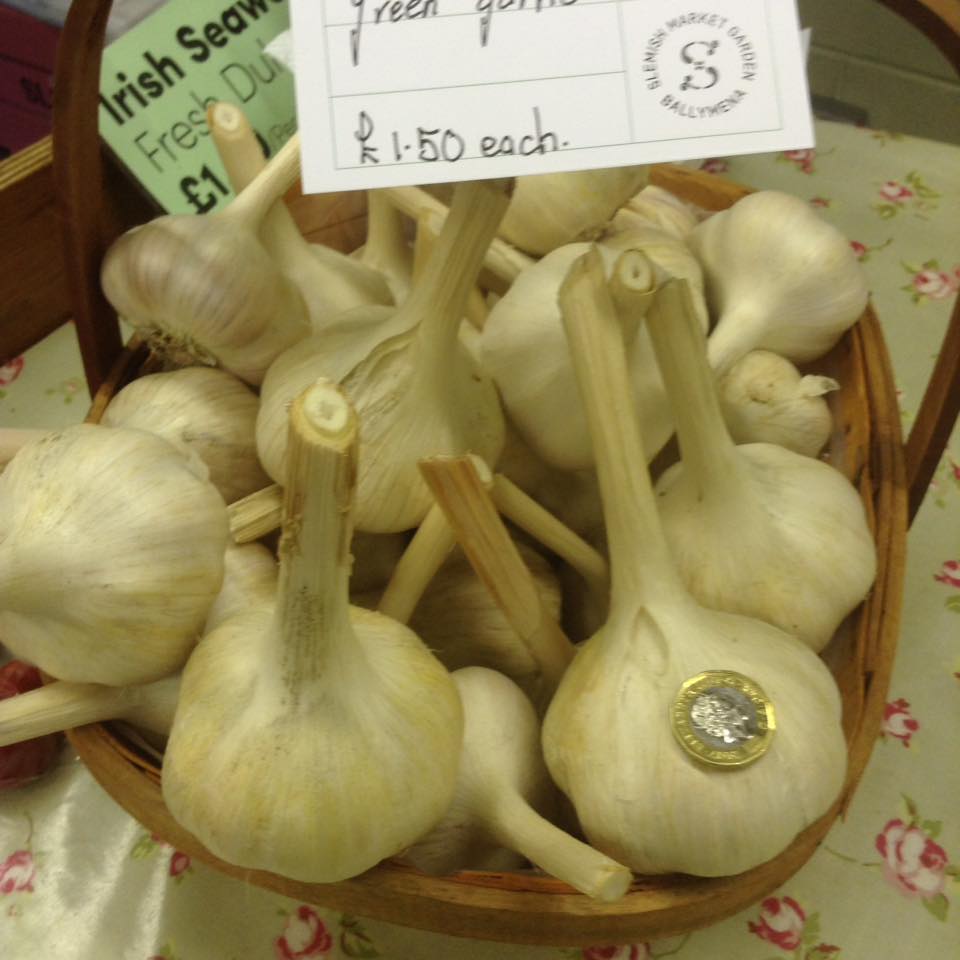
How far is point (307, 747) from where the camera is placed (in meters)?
0.37

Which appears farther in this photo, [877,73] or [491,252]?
[877,73]

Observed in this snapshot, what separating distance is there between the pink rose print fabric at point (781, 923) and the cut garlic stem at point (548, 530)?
8.8 inches

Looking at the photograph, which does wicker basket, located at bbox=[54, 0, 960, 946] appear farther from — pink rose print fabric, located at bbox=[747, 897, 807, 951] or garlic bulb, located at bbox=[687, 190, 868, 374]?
pink rose print fabric, located at bbox=[747, 897, 807, 951]

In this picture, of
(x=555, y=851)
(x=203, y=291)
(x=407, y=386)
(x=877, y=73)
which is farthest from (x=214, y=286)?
(x=877, y=73)

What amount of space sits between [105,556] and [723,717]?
0.28 m

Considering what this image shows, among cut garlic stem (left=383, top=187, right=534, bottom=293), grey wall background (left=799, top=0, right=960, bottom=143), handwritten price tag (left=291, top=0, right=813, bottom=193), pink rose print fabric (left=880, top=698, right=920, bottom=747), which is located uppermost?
handwritten price tag (left=291, top=0, right=813, bottom=193)

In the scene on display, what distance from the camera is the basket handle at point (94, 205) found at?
471mm

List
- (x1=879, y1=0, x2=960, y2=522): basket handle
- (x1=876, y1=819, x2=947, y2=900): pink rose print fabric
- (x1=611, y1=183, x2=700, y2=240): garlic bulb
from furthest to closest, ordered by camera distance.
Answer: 1. (x1=611, y1=183, x2=700, y2=240): garlic bulb
2. (x1=876, y1=819, x2=947, y2=900): pink rose print fabric
3. (x1=879, y1=0, x2=960, y2=522): basket handle

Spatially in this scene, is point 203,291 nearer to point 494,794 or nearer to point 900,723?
point 494,794

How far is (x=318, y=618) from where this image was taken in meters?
0.35

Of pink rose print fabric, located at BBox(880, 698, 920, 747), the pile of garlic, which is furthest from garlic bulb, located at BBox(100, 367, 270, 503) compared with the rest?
pink rose print fabric, located at BBox(880, 698, 920, 747)

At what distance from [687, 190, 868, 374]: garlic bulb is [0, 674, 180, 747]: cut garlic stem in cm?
38

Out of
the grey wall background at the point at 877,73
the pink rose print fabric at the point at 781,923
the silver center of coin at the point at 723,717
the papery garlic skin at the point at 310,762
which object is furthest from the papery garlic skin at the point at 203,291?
the grey wall background at the point at 877,73

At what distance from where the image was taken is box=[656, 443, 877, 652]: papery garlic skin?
1.63 ft
